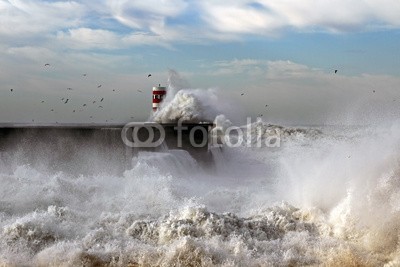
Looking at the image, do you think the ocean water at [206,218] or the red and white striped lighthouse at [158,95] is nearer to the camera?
the ocean water at [206,218]

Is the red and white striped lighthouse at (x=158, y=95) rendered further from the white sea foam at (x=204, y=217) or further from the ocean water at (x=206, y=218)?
the ocean water at (x=206, y=218)

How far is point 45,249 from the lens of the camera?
18.4 feet

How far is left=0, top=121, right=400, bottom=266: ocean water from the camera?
5.55 m

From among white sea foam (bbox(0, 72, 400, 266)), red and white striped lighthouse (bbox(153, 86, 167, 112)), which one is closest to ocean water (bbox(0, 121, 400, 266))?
white sea foam (bbox(0, 72, 400, 266))

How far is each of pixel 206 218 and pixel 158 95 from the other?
45.9 ft

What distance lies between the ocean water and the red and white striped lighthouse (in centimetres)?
997

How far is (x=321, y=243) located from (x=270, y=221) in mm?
907

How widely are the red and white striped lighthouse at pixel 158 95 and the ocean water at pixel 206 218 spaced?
9974 mm

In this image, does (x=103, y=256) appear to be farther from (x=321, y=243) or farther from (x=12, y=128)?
(x=12, y=128)

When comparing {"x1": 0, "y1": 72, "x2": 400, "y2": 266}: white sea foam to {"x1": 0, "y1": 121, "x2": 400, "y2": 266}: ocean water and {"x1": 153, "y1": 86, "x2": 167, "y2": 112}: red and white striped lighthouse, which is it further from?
{"x1": 153, "y1": 86, "x2": 167, "y2": 112}: red and white striped lighthouse

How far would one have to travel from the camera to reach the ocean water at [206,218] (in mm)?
5555

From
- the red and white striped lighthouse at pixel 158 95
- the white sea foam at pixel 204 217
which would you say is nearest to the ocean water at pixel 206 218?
the white sea foam at pixel 204 217

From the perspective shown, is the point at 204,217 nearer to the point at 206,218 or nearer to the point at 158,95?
the point at 206,218

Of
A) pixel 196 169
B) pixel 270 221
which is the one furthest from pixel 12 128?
pixel 270 221
